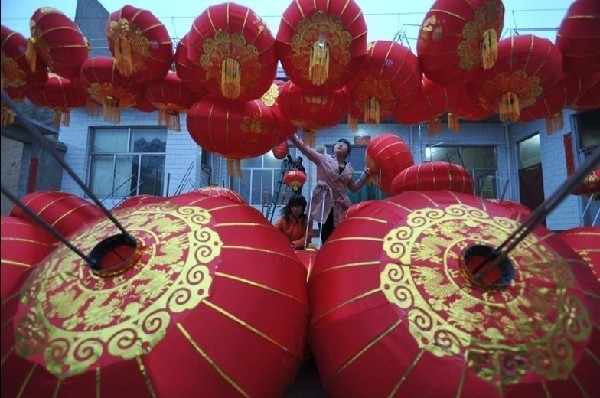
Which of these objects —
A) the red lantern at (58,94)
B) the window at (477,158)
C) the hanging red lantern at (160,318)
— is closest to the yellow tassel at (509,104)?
the hanging red lantern at (160,318)

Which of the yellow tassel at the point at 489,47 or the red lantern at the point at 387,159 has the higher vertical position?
the yellow tassel at the point at 489,47

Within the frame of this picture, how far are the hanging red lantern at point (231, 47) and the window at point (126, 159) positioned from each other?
7811 millimetres

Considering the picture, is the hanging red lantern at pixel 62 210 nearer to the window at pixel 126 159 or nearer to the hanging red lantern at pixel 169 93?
the hanging red lantern at pixel 169 93

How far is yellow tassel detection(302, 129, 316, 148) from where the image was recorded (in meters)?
3.93

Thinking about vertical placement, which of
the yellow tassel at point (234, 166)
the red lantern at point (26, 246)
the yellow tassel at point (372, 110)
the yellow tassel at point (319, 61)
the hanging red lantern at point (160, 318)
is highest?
Answer: the yellow tassel at point (319, 61)

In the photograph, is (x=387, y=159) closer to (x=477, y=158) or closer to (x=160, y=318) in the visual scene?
(x=160, y=318)

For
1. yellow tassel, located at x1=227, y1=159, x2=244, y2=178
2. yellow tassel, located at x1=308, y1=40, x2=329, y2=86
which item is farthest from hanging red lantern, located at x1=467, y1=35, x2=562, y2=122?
yellow tassel, located at x1=227, y1=159, x2=244, y2=178

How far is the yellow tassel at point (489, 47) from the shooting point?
298 centimetres

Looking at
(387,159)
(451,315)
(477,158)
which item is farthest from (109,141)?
(451,315)

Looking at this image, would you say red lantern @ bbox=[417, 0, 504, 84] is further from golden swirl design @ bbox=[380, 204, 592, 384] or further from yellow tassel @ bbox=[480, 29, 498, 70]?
golden swirl design @ bbox=[380, 204, 592, 384]

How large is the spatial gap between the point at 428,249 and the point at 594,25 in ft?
8.74

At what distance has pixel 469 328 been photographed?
1582 millimetres

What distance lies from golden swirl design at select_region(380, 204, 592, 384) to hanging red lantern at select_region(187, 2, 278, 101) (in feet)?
5.63

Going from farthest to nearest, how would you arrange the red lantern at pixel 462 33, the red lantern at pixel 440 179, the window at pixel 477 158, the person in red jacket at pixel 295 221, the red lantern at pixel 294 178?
1. the window at pixel 477 158
2. the red lantern at pixel 294 178
3. the person in red jacket at pixel 295 221
4. the red lantern at pixel 440 179
5. the red lantern at pixel 462 33
